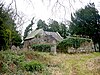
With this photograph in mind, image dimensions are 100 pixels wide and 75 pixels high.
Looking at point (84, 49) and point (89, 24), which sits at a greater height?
point (89, 24)

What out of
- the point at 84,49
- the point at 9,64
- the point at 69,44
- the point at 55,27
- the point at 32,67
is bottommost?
the point at 32,67

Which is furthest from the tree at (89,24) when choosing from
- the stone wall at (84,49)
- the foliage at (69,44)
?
the foliage at (69,44)

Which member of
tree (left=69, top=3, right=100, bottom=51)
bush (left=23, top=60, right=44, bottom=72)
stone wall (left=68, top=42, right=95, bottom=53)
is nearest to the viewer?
bush (left=23, top=60, right=44, bottom=72)

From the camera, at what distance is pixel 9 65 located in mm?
10945

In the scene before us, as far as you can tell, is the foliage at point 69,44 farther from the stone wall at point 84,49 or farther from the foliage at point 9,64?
the foliage at point 9,64

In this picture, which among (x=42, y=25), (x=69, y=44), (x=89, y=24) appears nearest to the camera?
(x=69, y=44)

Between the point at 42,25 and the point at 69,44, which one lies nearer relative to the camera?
the point at 69,44

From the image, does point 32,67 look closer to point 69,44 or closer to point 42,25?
point 69,44

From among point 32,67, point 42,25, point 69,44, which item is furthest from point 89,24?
point 32,67

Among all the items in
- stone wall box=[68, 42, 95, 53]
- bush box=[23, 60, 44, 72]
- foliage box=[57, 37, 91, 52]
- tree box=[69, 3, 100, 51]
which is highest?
tree box=[69, 3, 100, 51]

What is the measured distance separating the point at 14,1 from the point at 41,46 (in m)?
22.2

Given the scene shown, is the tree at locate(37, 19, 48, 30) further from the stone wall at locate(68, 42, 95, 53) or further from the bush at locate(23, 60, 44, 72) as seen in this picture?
the bush at locate(23, 60, 44, 72)

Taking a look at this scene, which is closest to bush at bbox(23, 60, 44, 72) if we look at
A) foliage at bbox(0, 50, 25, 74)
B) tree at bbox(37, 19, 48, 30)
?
foliage at bbox(0, 50, 25, 74)

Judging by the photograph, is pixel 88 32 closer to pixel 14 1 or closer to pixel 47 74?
pixel 47 74
